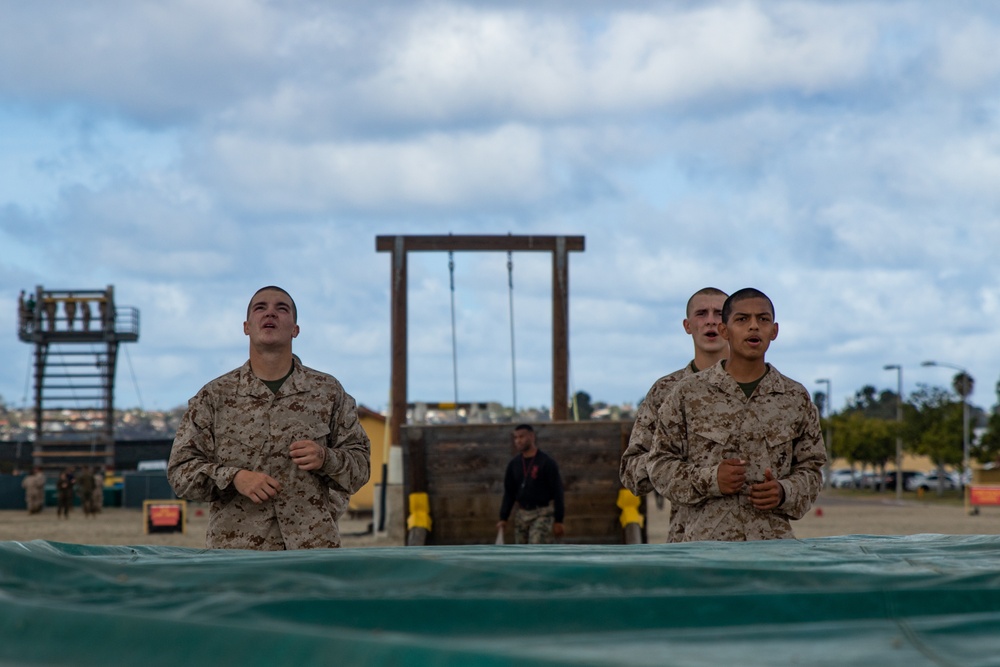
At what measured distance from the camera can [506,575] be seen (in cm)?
265

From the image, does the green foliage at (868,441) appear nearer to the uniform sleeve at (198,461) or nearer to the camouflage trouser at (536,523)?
the camouflage trouser at (536,523)

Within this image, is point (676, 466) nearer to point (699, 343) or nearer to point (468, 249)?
point (699, 343)

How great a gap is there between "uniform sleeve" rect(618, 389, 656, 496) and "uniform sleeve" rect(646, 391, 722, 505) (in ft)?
0.54

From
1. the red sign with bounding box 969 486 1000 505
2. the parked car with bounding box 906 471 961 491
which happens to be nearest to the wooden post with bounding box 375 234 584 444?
the red sign with bounding box 969 486 1000 505

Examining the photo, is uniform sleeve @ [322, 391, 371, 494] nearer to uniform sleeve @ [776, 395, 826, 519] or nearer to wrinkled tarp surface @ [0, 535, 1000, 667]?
uniform sleeve @ [776, 395, 826, 519]

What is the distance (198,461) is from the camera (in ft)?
18.2

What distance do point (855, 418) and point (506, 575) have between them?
297ft

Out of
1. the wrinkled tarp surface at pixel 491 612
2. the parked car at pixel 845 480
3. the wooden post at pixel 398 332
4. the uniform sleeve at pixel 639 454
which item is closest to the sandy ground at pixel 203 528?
the wooden post at pixel 398 332

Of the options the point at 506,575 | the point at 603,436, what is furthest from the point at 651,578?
the point at 603,436

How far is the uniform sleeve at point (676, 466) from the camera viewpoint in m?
5.26

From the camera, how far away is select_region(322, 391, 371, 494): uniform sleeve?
221 inches

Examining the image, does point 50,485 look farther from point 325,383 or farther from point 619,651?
point 619,651

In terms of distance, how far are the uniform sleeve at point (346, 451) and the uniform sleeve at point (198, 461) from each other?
42 centimetres

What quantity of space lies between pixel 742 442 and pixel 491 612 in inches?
122
